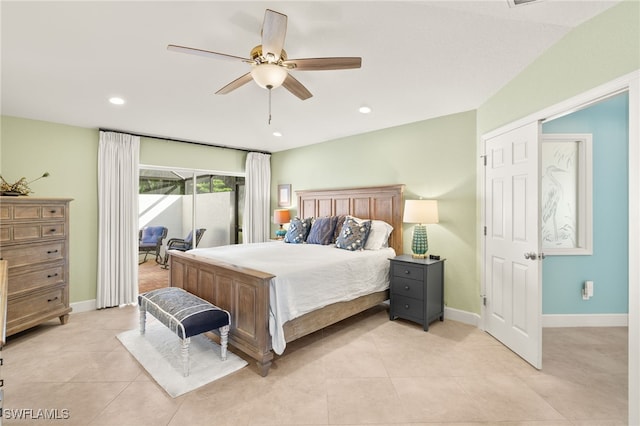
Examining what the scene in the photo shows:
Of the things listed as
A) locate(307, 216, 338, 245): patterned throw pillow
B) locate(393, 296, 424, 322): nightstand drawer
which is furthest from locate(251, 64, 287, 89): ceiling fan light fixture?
locate(393, 296, 424, 322): nightstand drawer

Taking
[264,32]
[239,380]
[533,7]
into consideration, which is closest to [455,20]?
[533,7]

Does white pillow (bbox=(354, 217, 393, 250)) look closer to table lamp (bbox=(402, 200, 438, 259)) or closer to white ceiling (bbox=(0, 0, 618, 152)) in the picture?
table lamp (bbox=(402, 200, 438, 259))

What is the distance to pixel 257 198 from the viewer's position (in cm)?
592

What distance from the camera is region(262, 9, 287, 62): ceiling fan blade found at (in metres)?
1.57

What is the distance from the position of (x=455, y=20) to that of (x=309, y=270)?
87.2 inches

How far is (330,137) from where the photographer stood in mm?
4914

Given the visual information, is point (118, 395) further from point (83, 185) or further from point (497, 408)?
point (83, 185)

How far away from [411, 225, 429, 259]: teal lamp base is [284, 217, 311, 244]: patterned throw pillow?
1.63 metres

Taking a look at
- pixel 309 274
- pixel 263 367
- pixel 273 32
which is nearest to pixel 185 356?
pixel 263 367

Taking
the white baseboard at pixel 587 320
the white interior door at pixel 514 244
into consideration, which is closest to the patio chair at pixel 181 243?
the white interior door at pixel 514 244

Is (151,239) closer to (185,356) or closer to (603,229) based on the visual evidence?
(185,356)

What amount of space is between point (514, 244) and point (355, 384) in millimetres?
1929

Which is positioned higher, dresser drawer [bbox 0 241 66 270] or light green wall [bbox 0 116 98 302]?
light green wall [bbox 0 116 98 302]

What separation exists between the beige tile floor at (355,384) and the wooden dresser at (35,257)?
0.30m
